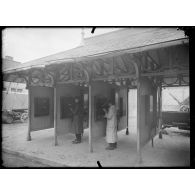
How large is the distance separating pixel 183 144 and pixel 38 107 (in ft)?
20.8

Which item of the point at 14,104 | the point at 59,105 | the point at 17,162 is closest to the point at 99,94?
the point at 59,105

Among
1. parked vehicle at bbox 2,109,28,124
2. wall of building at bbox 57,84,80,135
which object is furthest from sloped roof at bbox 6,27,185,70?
parked vehicle at bbox 2,109,28,124

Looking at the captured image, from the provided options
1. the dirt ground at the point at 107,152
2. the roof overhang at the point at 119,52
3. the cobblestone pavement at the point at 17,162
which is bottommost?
the cobblestone pavement at the point at 17,162

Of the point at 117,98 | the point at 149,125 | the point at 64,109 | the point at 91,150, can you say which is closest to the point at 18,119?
the point at 64,109

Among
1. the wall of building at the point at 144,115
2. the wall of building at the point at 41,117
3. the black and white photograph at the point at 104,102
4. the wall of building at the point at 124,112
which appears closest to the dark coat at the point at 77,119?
the black and white photograph at the point at 104,102

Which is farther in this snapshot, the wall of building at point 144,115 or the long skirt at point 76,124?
the long skirt at point 76,124

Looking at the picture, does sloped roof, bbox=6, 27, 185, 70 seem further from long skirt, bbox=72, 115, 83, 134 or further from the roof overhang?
long skirt, bbox=72, 115, 83, 134

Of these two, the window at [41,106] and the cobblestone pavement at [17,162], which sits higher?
the window at [41,106]

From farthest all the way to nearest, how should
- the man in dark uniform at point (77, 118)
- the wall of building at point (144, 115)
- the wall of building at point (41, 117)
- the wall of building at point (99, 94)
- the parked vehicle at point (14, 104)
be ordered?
the parked vehicle at point (14, 104)
the wall of building at point (41, 117)
the man in dark uniform at point (77, 118)
the wall of building at point (99, 94)
the wall of building at point (144, 115)

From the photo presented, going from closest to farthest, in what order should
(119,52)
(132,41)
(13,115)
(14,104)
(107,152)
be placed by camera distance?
(119,52) → (132,41) → (107,152) → (13,115) → (14,104)

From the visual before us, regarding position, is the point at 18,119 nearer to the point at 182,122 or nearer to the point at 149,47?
the point at 182,122

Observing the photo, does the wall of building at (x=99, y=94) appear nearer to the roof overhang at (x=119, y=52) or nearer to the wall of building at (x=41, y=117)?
the roof overhang at (x=119, y=52)

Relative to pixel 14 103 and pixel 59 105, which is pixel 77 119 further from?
pixel 14 103

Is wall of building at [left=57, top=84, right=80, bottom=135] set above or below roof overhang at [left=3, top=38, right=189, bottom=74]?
below
